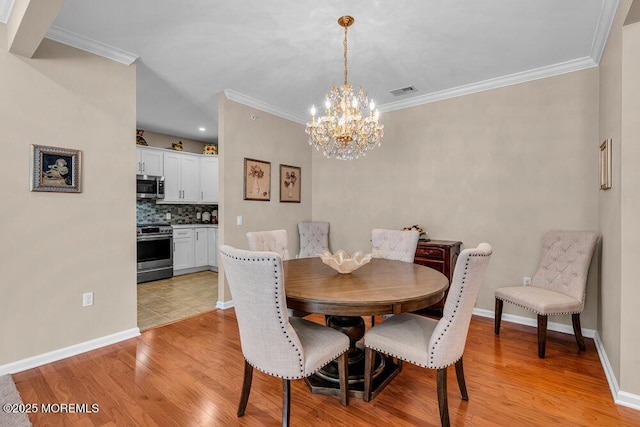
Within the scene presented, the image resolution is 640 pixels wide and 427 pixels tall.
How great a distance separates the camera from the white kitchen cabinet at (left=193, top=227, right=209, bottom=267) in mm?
5840

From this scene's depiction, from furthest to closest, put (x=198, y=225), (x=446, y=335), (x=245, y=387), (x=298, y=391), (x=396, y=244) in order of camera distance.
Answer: (x=198, y=225) < (x=396, y=244) < (x=298, y=391) < (x=245, y=387) < (x=446, y=335)

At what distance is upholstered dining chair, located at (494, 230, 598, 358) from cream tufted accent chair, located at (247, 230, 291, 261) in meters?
2.12

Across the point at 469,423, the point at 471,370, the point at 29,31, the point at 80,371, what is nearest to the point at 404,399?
the point at 469,423

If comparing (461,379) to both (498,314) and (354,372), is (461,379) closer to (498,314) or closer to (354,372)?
(354,372)

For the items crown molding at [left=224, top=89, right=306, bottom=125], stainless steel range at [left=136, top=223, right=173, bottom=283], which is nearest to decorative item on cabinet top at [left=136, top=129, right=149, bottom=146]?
stainless steel range at [left=136, top=223, right=173, bottom=283]

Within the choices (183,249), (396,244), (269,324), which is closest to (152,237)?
(183,249)

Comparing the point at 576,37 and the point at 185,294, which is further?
the point at 185,294

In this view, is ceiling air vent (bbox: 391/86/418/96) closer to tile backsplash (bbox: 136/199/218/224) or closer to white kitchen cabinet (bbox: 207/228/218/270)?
white kitchen cabinet (bbox: 207/228/218/270)

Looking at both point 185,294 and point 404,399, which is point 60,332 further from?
point 404,399

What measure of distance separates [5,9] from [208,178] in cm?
399

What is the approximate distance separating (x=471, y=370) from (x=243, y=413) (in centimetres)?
168

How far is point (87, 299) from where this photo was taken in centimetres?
268

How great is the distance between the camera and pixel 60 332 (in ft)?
8.32

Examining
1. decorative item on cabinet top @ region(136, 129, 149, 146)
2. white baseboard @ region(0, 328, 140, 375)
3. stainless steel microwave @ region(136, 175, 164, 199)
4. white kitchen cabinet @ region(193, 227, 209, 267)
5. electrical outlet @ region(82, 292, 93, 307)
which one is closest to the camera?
white baseboard @ region(0, 328, 140, 375)
